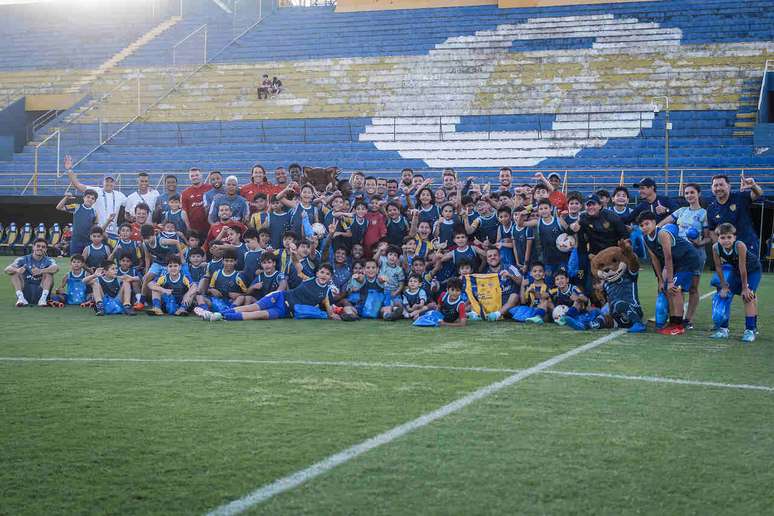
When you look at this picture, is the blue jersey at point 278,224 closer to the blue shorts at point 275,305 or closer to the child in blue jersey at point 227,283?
the child in blue jersey at point 227,283

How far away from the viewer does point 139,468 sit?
13.0 ft

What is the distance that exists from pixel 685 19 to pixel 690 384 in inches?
955

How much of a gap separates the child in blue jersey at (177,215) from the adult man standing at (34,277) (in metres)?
1.80

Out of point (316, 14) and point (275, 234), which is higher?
point (316, 14)

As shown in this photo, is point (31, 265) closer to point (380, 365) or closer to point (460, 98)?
point (380, 365)

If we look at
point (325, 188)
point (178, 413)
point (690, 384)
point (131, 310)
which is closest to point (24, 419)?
point (178, 413)

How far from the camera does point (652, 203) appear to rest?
10062 millimetres

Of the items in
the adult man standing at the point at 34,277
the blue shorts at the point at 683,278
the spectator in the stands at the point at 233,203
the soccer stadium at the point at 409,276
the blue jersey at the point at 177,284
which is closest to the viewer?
the soccer stadium at the point at 409,276

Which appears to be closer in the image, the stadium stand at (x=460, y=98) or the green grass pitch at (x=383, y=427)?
the green grass pitch at (x=383, y=427)

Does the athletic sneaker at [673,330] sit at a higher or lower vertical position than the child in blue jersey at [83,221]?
lower

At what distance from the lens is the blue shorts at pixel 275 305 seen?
1065cm

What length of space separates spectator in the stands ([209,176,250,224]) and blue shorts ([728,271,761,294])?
20.9 ft

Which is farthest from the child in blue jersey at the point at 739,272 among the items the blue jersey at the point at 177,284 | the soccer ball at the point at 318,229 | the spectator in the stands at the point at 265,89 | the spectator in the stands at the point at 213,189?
the spectator in the stands at the point at 265,89

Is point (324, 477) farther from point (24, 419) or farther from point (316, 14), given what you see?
point (316, 14)
